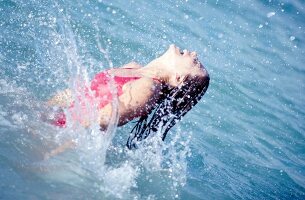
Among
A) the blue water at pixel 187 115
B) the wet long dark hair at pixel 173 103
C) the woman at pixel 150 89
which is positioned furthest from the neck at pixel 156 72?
the blue water at pixel 187 115

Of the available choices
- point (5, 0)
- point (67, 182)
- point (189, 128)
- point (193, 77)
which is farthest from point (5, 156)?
point (5, 0)

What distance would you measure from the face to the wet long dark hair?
56 millimetres

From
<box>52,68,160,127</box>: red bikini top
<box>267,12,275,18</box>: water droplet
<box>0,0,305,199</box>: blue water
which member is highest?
<box>267,12,275,18</box>: water droplet

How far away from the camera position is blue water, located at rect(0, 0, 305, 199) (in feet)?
11.6

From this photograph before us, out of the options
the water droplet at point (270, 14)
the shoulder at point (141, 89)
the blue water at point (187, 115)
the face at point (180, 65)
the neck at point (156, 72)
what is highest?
the water droplet at point (270, 14)

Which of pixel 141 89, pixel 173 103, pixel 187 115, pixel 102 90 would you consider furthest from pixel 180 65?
pixel 187 115

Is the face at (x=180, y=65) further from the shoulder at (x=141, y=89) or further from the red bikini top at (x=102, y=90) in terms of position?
the red bikini top at (x=102, y=90)

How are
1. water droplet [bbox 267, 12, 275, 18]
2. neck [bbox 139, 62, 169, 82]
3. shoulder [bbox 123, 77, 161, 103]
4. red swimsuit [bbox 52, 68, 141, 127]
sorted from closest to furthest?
shoulder [bbox 123, 77, 161, 103]
red swimsuit [bbox 52, 68, 141, 127]
neck [bbox 139, 62, 169, 82]
water droplet [bbox 267, 12, 275, 18]

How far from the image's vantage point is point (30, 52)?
6449 millimetres

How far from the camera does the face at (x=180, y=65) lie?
354cm

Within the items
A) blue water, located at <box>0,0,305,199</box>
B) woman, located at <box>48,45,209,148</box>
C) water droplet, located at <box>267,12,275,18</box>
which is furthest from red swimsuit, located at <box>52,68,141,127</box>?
water droplet, located at <box>267,12,275,18</box>

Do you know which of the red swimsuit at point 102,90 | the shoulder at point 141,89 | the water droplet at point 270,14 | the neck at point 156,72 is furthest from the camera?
the water droplet at point 270,14

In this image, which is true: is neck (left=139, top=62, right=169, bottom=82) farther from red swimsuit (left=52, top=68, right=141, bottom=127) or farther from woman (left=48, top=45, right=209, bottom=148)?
red swimsuit (left=52, top=68, right=141, bottom=127)

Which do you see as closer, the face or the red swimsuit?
the red swimsuit
